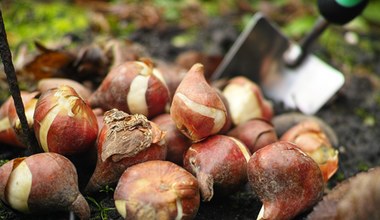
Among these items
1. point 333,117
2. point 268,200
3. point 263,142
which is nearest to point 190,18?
point 333,117

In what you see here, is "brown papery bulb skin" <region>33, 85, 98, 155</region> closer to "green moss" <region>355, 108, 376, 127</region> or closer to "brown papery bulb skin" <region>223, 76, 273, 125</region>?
"brown papery bulb skin" <region>223, 76, 273, 125</region>

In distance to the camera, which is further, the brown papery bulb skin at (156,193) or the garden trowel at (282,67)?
the garden trowel at (282,67)

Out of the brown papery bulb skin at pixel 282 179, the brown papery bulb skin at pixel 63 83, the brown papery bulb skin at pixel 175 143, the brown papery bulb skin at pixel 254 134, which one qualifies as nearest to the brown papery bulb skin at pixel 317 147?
the brown papery bulb skin at pixel 254 134

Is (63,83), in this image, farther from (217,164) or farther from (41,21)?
(41,21)

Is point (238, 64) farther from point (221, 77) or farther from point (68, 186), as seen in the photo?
point (68, 186)

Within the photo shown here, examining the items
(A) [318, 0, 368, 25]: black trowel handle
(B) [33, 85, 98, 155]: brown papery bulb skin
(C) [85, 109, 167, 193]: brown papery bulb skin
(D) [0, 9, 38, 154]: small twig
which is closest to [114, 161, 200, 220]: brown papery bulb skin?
(C) [85, 109, 167, 193]: brown papery bulb skin

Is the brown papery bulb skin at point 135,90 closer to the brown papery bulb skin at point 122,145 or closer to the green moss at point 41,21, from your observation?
the brown papery bulb skin at point 122,145

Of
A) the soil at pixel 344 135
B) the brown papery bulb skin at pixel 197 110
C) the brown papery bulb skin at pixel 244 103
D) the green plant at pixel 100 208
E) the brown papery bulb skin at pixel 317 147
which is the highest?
the brown papery bulb skin at pixel 197 110
